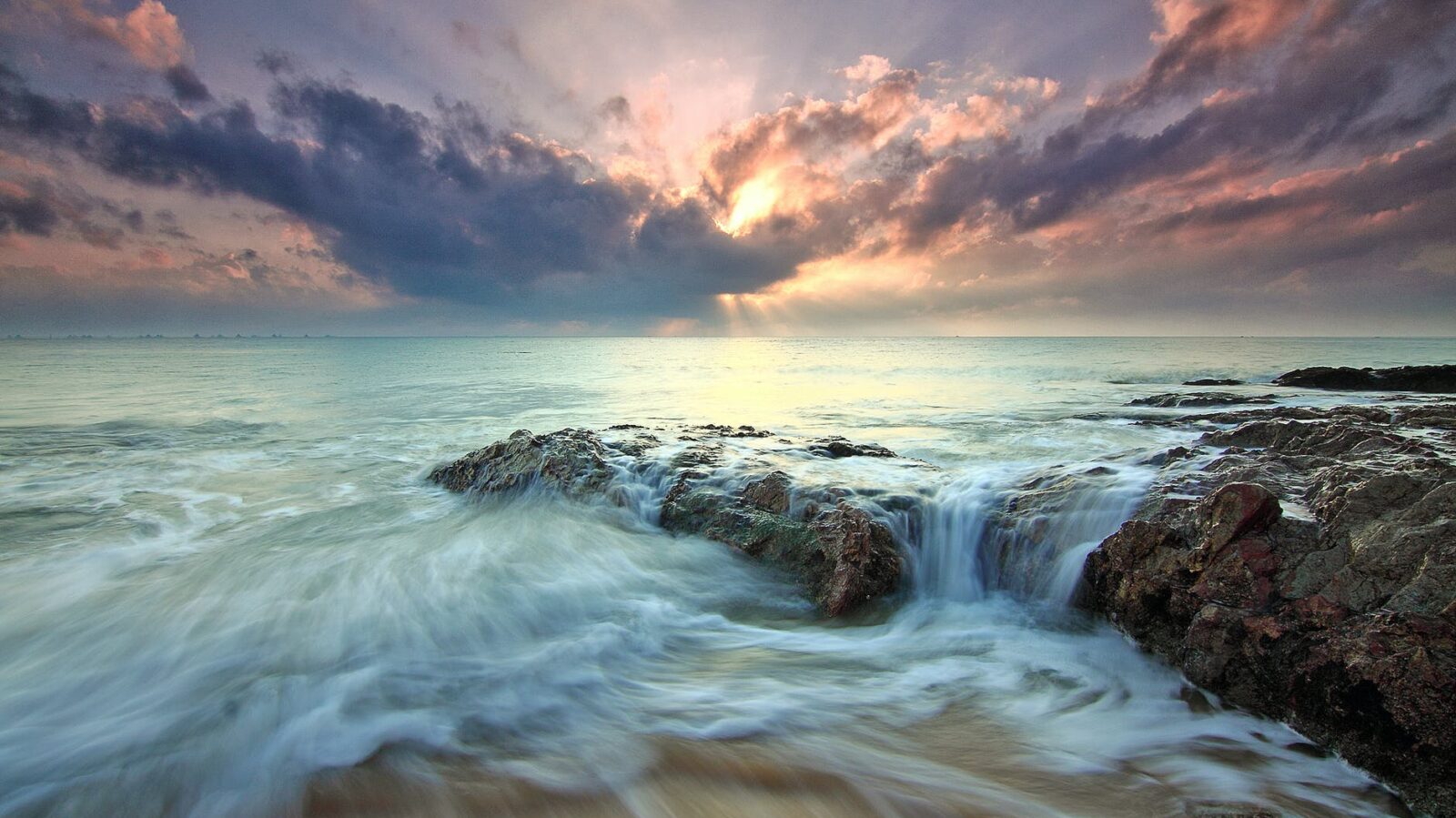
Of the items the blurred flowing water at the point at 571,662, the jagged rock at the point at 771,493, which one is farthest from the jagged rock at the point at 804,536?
the blurred flowing water at the point at 571,662

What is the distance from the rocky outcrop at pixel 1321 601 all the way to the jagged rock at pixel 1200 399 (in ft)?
37.1

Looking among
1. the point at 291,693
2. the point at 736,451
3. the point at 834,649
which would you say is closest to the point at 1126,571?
the point at 834,649

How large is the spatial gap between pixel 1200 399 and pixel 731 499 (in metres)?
14.7

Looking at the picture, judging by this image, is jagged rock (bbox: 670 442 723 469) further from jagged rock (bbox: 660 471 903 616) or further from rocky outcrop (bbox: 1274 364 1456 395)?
rocky outcrop (bbox: 1274 364 1456 395)

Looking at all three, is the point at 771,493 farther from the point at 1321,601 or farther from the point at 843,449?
the point at 1321,601

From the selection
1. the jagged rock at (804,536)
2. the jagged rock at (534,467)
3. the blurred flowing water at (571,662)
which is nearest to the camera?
the blurred flowing water at (571,662)

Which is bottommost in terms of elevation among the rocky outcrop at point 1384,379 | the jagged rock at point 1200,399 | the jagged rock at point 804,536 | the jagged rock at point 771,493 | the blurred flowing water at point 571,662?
the blurred flowing water at point 571,662

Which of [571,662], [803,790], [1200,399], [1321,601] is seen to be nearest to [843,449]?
[571,662]

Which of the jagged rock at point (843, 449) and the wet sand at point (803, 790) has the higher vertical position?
the jagged rock at point (843, 449)

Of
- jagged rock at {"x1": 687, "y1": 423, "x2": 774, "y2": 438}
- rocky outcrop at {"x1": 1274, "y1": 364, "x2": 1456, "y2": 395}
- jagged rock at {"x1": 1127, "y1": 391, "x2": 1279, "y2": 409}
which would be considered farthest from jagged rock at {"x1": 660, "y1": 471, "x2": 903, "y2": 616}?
rocky outcrop at {"x1": 1274, "y1": 364, "x2": 1456, "y2": 395}

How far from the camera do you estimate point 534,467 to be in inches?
316

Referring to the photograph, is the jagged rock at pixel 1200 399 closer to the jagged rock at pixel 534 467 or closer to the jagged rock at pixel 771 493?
the jagged rock at pixel 771 493

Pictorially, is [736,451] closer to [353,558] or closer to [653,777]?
[353,558]

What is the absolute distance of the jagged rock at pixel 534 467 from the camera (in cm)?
770
